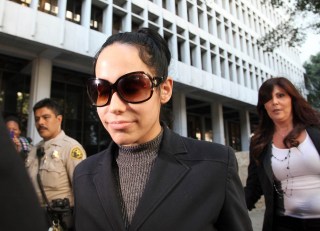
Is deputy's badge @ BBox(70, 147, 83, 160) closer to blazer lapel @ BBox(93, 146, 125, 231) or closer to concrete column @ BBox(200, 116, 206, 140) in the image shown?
blazer lapel @ BBox(93, 146, 125, 231)

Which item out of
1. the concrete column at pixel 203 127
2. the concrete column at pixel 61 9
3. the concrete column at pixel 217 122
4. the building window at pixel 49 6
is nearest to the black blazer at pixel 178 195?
the concrete column at pixel 61 9

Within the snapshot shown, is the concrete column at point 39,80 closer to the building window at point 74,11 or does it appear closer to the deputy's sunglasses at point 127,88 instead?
the building window at point 74,11

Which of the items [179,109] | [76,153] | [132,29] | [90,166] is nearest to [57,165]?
[76,153]

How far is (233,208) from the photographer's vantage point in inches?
51.0

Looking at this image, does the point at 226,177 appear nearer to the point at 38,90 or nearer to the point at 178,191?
the point at 178,191

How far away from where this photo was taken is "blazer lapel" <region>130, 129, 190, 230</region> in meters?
1.21

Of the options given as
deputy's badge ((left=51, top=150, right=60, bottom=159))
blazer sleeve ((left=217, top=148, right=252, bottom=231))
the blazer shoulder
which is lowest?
blazer sleeve ((left=217, top=148, right=252, bottom=231))

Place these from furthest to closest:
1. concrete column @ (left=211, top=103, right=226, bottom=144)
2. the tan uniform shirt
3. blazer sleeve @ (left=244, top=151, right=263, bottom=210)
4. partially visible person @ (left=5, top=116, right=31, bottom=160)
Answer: concrete column @ (left=211, top=103, right=226, bottom=144) → partially visible person @ (left=5, top=116, right=31, bottom=160) → the tan uniform shirt → blazer sleeve @ (left=244, top=151, right=263, bottom=210)

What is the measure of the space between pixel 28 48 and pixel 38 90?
64.7 inches

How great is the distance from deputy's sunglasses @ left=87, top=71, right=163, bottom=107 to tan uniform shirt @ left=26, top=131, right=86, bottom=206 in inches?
88.3

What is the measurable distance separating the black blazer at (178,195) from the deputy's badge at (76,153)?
7.01 feet

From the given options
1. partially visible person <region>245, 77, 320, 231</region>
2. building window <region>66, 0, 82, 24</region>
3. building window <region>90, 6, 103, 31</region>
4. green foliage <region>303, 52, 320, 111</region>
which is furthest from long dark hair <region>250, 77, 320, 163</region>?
green foliage <region>303, 52, 320, 111</region>

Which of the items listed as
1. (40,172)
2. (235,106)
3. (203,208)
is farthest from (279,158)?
(235,106)

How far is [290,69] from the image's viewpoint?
37719mm
